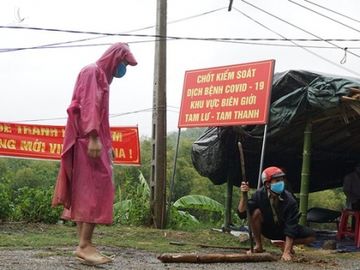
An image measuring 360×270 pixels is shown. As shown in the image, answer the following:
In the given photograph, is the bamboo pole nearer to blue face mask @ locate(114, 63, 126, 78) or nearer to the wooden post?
the wooden post

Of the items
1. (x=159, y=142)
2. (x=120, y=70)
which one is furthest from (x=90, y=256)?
(x=159, y=142)

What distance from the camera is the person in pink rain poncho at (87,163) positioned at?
4.64m

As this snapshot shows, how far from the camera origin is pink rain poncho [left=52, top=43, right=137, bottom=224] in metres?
4.64

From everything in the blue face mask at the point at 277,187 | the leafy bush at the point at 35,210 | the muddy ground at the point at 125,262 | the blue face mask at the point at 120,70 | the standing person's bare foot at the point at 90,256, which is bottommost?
the muddy ground at the point at 125,262

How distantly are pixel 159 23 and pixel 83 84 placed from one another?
22.2ft

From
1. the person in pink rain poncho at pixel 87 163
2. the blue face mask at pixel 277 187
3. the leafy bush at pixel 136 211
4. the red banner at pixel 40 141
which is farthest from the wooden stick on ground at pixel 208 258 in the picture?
the red banner at pixel 40 141

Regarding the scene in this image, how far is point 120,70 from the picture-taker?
5.07m

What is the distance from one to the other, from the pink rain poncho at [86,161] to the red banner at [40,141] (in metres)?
8.37

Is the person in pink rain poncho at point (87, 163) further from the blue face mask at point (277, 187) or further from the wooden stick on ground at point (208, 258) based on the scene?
the blue face mask at point (277, 187)

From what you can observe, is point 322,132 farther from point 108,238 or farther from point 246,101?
point 108,238

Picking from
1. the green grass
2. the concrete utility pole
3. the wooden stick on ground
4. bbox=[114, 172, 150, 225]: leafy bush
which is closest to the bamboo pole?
the green grass

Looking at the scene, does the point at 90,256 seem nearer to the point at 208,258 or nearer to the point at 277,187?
the point at 208,258

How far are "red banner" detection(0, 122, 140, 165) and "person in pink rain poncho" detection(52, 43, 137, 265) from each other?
27.5 feet

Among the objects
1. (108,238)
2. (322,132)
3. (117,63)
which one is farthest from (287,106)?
(117,63)
